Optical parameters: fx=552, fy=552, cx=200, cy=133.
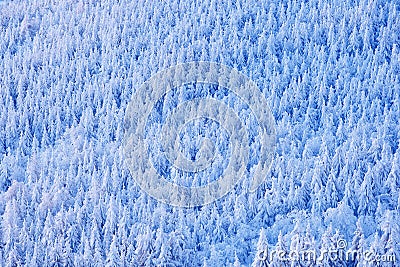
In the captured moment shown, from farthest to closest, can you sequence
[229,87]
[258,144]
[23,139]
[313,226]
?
[229,87]
[23,139]
[258,144]
[313,226]

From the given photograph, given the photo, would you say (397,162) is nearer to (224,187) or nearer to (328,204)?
(328,204)

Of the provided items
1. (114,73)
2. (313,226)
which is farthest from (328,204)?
(114,73)

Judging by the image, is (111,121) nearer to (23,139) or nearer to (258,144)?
(23,139)

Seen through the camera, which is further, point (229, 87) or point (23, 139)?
point (229, 87)

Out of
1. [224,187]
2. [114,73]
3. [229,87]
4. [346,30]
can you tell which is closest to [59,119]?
[114,73]

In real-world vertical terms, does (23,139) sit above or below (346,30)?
below

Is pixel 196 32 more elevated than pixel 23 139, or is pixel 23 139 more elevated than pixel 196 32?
pixel 196 32

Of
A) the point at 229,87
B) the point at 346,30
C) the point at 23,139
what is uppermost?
the point at 346,30

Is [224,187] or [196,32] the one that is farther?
[196,32]

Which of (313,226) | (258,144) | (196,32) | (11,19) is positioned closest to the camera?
(313,226)

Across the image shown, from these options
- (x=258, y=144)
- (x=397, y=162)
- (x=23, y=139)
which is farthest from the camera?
(x=23, y=139)
